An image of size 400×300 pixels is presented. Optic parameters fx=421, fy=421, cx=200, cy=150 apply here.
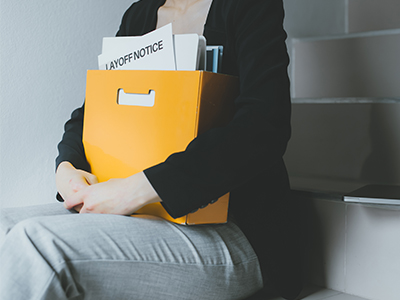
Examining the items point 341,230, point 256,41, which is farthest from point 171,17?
point 341,230

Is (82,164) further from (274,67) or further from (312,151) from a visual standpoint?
(312,151)

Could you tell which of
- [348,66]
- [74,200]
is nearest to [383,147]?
[348,66]

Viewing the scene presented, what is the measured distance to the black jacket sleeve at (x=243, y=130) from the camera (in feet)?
2.14

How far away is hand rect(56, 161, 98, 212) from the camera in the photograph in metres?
0.76

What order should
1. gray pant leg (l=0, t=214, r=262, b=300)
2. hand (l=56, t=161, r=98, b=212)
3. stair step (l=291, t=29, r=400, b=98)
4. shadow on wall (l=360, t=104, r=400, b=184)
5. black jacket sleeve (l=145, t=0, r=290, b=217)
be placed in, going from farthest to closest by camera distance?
1. stair step (l=291, t=29, r=400, b=98)
2. shadow on wall (l=360, t=104, r=400, b=184)
3. hand (l=56, t=161, r=98, b=212)
4. black jacket sleeve (l=145, t=0, r=290, b=217)
5. gray pant leg (l=0, t=214, r=262, b=300)

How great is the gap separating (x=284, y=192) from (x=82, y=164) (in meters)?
0.41

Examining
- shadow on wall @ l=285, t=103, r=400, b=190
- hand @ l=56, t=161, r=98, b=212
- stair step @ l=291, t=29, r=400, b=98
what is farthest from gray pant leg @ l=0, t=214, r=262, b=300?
stair step @ l=291, t=29, r=400, b=98

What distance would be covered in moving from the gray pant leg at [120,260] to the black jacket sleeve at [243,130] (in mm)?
68

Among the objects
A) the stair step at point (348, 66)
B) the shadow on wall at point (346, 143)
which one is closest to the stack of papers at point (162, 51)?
the shadow on wall at point (346, 143)

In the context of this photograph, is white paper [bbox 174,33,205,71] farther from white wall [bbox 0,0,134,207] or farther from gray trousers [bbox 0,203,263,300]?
white wall [bbox 0,0,134,207]

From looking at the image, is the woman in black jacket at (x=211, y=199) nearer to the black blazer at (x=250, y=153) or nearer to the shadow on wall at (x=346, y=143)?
the black blazer at (x=250, y=153)

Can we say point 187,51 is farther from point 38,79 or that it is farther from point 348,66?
point 348,66

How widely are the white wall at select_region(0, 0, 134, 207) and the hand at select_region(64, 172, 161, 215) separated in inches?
14.1

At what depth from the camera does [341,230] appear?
999 mm
